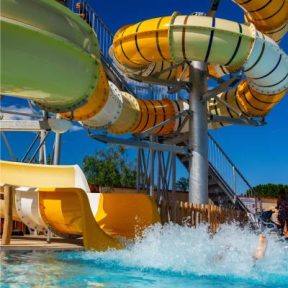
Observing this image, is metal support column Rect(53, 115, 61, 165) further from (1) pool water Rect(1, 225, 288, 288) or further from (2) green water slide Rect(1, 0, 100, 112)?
(2) green water slide Rect(1, 0, 100, 112)

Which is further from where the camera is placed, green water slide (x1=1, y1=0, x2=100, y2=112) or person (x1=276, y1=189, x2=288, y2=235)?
person (x1=276, y1=189, x2=288, y2=235)

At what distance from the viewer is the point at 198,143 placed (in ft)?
28.7

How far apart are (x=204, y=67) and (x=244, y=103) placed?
51.3 inches

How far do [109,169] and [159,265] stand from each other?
37704 mm

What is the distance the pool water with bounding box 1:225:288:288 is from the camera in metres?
4.36

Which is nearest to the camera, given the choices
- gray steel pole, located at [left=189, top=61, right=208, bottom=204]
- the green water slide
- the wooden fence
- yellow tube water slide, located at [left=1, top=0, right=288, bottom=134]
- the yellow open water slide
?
the green water slide

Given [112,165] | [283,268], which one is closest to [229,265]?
[283,268]

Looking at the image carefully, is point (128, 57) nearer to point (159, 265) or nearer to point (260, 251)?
point (159, 265)

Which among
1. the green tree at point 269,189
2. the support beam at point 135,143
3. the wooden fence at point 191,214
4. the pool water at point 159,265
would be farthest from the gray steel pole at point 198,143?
the green tree at point 269,189

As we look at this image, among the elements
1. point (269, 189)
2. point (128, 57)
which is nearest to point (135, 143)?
point (128, 57)

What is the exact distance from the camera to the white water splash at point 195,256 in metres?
5.13

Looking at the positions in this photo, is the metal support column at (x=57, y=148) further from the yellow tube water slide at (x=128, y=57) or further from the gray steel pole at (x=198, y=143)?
the gray steel pole at (x=198, y=143)

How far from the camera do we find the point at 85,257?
631cm

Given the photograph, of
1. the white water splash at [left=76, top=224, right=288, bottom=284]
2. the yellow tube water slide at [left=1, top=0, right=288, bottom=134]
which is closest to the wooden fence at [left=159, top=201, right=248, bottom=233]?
the white water splash at [left=76, top=224, right=288, bottom=284]
